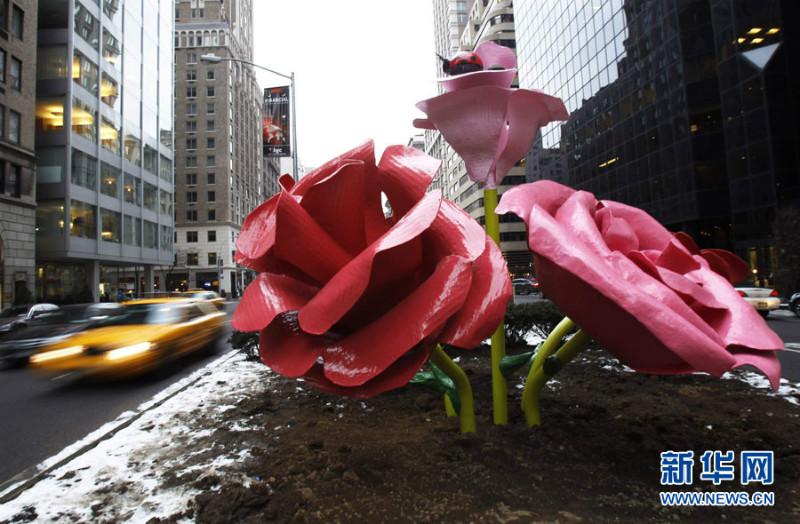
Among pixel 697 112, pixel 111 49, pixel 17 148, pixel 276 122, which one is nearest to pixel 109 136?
pixel 111 49

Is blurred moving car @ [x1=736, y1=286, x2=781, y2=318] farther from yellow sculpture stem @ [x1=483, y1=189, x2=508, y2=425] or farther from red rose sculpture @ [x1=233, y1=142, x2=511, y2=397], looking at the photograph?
red rose sculpture @ [x1=233, y1=142, x2=511, y2=397]

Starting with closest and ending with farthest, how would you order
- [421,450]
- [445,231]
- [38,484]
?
[445,231] < [421,450] < [38,484]

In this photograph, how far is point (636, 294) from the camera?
0.97 meters

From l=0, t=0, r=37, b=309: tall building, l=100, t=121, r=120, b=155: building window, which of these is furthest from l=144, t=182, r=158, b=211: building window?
l=0, t=0, r=37, b=309: tall building

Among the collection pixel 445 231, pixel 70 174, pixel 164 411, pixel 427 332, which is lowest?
pixel 164 411

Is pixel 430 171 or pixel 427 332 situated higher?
pixel 430 171

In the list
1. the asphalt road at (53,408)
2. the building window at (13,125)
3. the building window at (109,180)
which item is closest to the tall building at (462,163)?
the building window at (109,180)

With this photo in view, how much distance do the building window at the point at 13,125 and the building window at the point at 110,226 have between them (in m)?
7.24

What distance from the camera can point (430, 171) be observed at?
1.23 metres

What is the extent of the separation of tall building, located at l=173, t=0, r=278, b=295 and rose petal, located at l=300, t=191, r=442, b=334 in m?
58.7

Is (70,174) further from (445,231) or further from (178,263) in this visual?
(445,231)

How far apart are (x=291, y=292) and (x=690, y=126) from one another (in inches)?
1291

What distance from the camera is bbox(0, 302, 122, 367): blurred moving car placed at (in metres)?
9.38

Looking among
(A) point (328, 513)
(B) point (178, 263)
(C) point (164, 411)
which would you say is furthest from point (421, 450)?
(B) point (178, 263)
